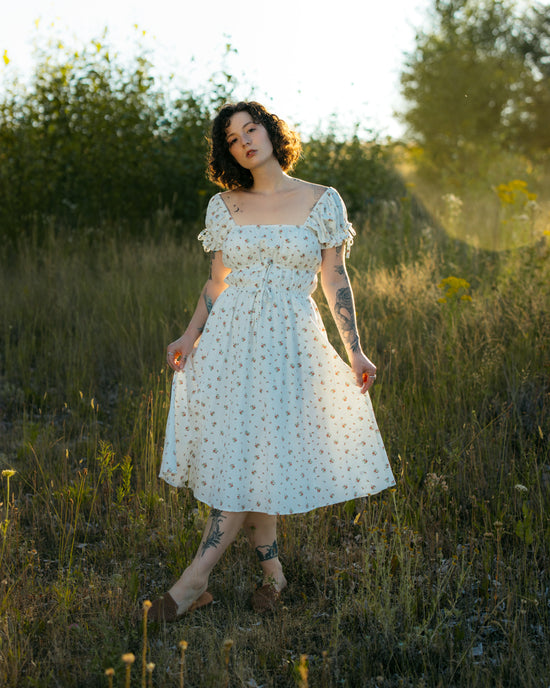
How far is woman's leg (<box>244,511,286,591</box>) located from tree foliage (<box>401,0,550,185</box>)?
16.6 m

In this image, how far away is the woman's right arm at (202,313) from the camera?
9.46 feet

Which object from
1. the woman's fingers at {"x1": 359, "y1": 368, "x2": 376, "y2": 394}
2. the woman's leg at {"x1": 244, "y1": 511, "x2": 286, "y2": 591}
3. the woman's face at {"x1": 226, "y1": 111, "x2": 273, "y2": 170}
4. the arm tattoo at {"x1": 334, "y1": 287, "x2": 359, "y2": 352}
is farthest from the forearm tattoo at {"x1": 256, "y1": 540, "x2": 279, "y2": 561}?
the woman's face at {"x1": 226, "y1": 111, "x2": 273, "y2": 170}

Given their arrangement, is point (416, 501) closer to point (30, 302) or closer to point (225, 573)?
point (225, 573)

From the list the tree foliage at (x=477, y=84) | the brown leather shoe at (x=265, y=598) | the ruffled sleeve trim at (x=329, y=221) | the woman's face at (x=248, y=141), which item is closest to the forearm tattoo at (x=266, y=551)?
the brown leather shoe at (x=265, y=598)

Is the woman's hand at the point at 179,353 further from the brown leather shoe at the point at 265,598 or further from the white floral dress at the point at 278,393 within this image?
the brown leather shoe at the point at 265,598

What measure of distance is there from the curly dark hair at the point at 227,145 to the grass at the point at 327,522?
3.73 ft

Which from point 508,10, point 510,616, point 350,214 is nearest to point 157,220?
point 350,214

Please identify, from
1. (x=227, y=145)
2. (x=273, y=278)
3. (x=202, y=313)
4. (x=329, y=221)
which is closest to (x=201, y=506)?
(x=202, y=313)

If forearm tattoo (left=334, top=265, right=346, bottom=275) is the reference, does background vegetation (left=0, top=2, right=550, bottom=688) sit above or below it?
below

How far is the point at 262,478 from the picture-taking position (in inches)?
102

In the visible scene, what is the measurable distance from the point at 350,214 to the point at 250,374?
672 centimetres

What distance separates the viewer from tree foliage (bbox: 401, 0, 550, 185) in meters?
19.8

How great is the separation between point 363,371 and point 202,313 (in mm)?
757

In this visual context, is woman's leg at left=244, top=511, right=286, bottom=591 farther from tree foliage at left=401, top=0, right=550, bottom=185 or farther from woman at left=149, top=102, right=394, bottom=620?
tree foliage at left=401, top=0, right=550, bottom=185
